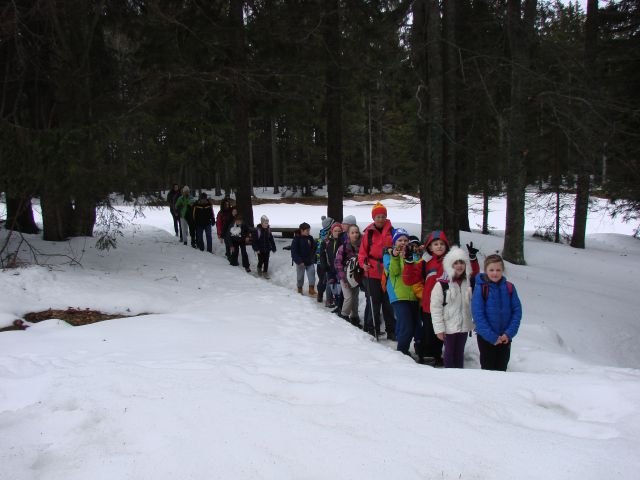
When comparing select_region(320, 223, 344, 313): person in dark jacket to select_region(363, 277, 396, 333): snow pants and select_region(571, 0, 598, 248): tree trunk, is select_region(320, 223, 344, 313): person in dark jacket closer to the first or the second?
select_region(363, 277, 396, 333): snow pants

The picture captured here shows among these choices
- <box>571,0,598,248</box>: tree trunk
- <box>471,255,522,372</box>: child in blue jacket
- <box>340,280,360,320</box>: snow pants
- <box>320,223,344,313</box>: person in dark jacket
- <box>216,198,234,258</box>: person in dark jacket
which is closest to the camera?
<box>471,255,522,372</box>: child in blue jacket

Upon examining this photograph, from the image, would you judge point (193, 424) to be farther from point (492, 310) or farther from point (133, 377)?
point (492, 310)

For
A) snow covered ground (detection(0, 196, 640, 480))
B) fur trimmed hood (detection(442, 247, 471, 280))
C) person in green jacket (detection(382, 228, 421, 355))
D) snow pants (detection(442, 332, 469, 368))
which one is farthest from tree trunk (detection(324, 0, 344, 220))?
snow pants (detection(442, 332, 469, 368))

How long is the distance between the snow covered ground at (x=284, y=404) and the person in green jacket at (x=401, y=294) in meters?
0.40

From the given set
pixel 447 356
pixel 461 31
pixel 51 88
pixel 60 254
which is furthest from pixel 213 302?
pixel 461 31

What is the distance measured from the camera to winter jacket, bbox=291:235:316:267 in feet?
35.9

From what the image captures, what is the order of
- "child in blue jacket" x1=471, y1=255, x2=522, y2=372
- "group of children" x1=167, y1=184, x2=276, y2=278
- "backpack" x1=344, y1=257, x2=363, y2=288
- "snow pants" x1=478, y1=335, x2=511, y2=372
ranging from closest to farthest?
"child in blue jacket" x1=471, y1=255, x2=522, y2=372
"snow pants" x1=478, y1=335, x2=511, y2=372
"backpack" x1=344, y1=257, x2=363, y2=288
"group of children" x1=167, y1=184, x2=276, y2=278

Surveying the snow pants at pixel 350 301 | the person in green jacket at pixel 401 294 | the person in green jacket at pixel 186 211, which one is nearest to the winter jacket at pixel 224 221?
the person in green jacket at pixel 186 211

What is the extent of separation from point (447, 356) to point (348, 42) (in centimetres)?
1114

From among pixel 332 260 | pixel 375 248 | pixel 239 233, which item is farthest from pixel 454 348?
pixel 239 233

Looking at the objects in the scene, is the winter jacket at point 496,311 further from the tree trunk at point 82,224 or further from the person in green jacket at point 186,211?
the tree trunk at point 82,224

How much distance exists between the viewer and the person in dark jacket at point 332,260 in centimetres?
912

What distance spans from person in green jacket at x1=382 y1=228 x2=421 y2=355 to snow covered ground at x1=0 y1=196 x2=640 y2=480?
40 centimetres

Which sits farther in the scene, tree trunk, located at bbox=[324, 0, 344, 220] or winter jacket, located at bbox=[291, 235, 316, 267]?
tree trunk, located at bbox=[324, 0, 344, 220]
